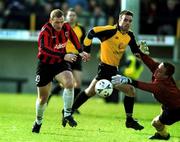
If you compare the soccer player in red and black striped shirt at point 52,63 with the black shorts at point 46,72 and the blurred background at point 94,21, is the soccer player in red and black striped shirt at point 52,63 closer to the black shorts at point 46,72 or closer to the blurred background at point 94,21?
the black shorts at point 46,72

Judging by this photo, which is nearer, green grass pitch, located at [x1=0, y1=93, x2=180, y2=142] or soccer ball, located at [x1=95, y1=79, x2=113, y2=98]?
green grass pitch, located at [x1=0, y1=93, x2=180, y2=142]

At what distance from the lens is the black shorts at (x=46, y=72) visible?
1214cm

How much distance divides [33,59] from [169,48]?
5.56m

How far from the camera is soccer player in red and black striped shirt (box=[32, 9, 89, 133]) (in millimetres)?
12031

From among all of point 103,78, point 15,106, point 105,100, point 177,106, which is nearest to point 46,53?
point 103,78

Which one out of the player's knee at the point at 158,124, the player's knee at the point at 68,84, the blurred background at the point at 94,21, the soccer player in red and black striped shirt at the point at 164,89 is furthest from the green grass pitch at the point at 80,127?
the blurred background at the point at 94,21

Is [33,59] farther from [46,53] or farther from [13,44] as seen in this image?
[46,53]

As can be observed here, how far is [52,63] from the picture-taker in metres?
12.2

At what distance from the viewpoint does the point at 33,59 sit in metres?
28.4

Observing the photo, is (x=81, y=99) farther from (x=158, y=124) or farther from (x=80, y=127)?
(x=158, y=124)

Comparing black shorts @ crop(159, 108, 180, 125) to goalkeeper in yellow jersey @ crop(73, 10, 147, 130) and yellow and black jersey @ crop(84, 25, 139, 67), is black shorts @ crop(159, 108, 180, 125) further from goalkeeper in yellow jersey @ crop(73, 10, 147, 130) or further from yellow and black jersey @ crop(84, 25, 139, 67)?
yellow and black jersey @ crop(84, 25, 139, 67)

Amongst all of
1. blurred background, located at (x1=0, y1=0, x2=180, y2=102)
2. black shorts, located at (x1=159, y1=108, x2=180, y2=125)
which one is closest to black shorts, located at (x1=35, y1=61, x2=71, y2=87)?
black shorts, located at (x1=159, y1=108, x2=180, y2=125)

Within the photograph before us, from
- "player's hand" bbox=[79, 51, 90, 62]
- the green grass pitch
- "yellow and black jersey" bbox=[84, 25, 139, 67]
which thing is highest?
"yellow and black jersey" bbox=[84, 25, 139, 67]

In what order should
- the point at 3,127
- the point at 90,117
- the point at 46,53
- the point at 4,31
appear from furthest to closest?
the point at 4,31 < the point at 90,117 < the point at 3,127 < the point at 46,53
